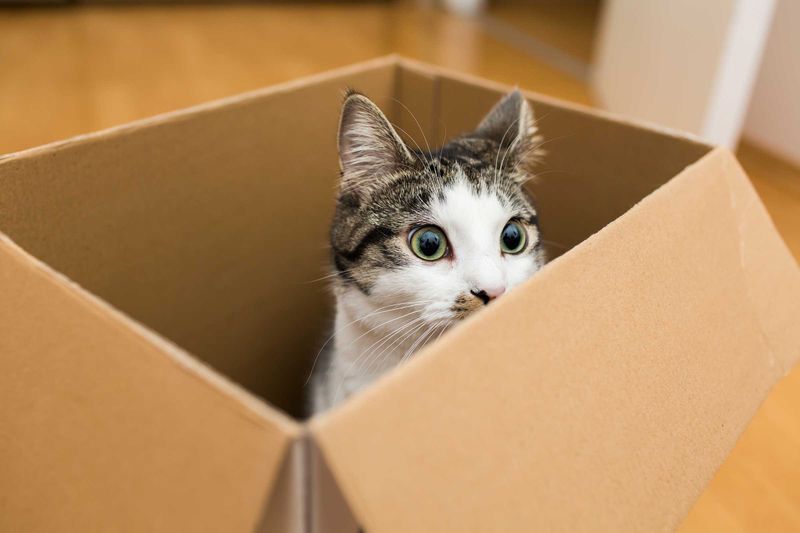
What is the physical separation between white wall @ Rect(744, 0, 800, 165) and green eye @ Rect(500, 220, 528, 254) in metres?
1.58

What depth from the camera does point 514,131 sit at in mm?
849

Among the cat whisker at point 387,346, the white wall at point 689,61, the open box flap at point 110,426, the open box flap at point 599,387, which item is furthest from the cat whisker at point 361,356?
the white wall at point 689,61

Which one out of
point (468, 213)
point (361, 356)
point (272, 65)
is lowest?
point (272, 65)

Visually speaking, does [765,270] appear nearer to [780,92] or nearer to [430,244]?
[430,244]

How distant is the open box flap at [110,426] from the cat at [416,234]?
35cm

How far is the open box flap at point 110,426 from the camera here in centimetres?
33

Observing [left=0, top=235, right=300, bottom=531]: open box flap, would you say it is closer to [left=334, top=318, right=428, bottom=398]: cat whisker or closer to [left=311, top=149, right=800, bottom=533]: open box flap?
[left=311, top=149, right=800, bottom=533]: open box flap

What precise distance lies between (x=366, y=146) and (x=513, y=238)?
0.22 m

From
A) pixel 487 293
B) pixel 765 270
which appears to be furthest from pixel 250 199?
pixel 765 270

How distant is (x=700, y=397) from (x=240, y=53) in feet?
9.11

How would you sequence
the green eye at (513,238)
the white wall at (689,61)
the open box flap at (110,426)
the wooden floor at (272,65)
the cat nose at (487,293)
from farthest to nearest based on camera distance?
the white wall at (689,61), the wooden floor at (272,65), the green eye at (513,238), the cat nose at (487,293), the open box flap at (110,426)

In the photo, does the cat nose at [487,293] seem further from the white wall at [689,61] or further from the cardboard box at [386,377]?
the white wall at [689,61]

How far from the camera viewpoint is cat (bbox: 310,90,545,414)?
71 centimetres

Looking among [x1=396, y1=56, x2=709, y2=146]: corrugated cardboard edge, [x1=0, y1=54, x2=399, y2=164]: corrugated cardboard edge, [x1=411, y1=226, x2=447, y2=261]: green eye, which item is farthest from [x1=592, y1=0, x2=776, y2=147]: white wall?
[x1=411, y1=226, x2=447, y2=261]: green eye
